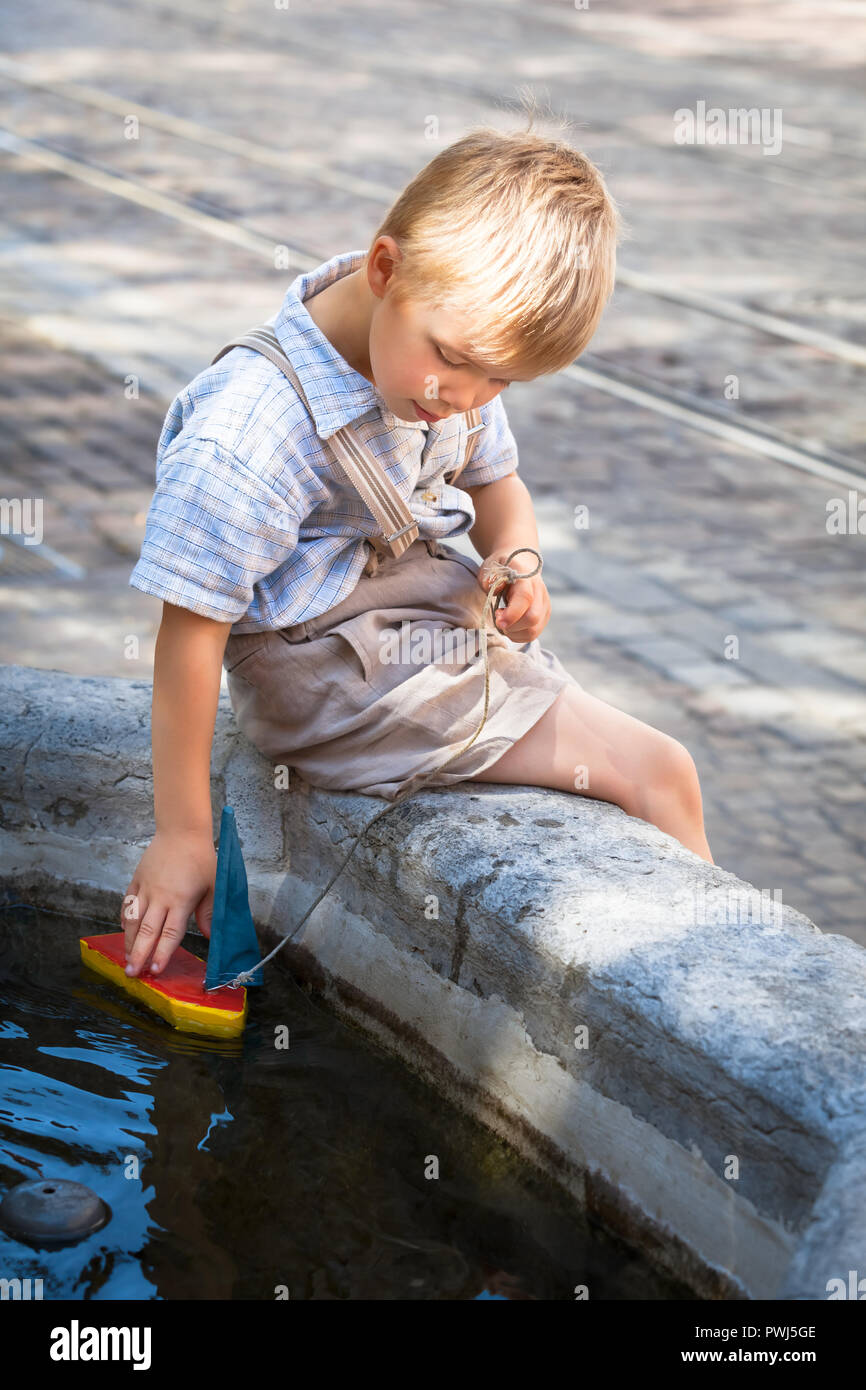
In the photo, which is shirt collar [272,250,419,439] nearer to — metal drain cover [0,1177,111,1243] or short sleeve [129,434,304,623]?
short sleeve [129,434,304,623]

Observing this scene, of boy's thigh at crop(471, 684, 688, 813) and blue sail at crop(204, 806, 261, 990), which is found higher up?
boy's thigh at crop(471, 684, 688, 813)

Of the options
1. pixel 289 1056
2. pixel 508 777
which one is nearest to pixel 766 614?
pixel 508 777

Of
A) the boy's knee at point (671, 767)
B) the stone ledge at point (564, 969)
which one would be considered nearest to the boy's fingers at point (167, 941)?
the stone ledge at point (564, 969)

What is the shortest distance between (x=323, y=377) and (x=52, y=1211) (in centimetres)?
110

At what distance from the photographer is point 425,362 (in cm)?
190

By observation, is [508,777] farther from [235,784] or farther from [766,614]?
[766,614]

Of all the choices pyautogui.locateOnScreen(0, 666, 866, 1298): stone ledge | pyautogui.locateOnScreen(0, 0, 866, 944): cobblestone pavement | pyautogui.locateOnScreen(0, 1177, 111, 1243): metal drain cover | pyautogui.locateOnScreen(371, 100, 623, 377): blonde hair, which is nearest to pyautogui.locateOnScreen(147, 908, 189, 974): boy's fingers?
pyautogui.locateOnScreen(0, 666, 866, 1298): stone ledge

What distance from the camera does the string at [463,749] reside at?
2053mm

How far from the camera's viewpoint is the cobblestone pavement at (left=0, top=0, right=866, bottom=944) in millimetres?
3918

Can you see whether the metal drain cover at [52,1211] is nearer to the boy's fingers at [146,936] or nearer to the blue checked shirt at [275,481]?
the boy's fingers at [146,936]

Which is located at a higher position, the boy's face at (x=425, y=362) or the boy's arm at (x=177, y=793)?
the boy's face at (x=425, y=362)

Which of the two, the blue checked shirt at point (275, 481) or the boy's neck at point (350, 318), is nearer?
the blue checked shirt at point (275, 481)
